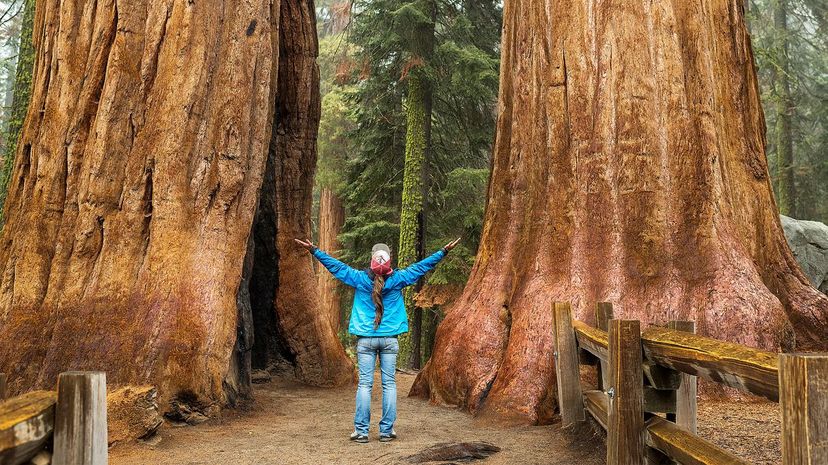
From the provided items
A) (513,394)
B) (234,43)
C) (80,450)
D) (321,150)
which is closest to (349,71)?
(321,150)

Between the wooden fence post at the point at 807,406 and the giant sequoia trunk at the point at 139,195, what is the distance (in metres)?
6.35

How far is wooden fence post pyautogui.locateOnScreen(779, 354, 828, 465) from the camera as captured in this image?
210 centimetres

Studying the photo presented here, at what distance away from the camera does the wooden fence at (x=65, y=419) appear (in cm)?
238

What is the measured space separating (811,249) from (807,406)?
574 inches

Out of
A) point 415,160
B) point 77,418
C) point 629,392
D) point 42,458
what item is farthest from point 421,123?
point 42,458

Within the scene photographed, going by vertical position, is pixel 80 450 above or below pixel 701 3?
below

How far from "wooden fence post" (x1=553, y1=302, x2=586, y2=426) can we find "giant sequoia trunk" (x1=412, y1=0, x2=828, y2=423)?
2.39ft

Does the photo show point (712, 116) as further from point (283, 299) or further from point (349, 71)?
point (349, 71)

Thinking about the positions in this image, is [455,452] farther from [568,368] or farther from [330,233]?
[330,233]

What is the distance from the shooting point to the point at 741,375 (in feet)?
8.78

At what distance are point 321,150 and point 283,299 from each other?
9957mm

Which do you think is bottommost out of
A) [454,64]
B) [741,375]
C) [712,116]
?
[741,375]

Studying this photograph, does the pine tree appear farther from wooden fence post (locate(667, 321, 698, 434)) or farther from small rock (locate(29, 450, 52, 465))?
small rock (locate(29, 450, 52, 465))

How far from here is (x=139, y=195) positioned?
7.99 metres
